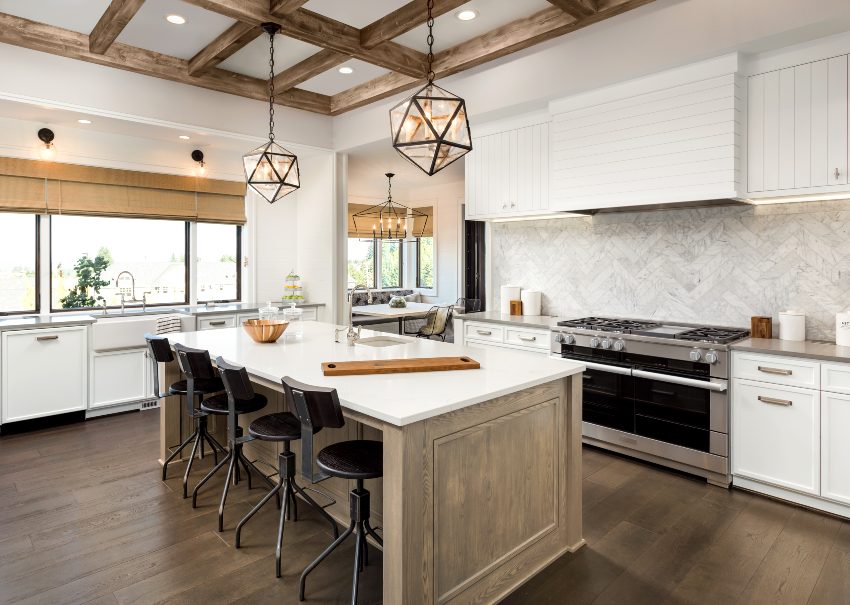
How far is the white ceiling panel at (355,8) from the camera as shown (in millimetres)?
3611

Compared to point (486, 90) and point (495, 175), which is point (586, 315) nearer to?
point (495, 175)

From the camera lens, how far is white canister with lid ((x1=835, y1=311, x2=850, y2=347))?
122 inches

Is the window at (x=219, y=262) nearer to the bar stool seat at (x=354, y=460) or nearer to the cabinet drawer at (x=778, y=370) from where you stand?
the bar stool seat at (x=354, y=460)

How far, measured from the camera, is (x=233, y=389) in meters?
2.61

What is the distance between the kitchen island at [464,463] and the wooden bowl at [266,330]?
354mm

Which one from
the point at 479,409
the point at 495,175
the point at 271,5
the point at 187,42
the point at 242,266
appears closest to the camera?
the point at 479,409

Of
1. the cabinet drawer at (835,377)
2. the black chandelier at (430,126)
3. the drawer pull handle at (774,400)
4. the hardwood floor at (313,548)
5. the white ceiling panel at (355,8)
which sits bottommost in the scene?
the hardwood floor at (313,548)

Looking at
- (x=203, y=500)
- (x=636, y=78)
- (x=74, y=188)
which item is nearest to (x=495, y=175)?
(x=636, y=78)

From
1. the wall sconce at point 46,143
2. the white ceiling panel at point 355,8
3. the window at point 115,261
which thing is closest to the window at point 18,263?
the window at point 115,261

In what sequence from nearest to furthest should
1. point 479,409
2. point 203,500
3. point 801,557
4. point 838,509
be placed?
point 479,409 < point 801,557 < point 838,509 < point 203,500

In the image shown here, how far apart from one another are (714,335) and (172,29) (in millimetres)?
4581

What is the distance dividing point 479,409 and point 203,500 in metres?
2.02

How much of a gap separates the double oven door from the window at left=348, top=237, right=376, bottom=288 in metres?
6.02

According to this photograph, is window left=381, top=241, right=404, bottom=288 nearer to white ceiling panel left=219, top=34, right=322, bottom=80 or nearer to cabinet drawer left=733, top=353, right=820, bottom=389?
white ceiling panel left=219, top=34, right=322, bottom=80
